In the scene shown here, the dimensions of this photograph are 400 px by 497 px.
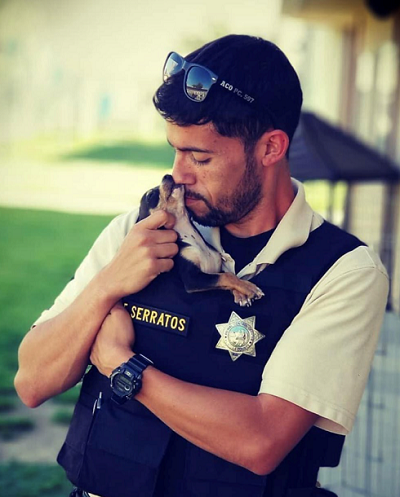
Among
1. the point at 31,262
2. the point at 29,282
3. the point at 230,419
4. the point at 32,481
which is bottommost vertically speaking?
the point at 31,262

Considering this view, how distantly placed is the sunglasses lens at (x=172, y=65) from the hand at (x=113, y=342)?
2.09 ft

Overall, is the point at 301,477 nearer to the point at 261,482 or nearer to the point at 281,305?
the point at 261,482

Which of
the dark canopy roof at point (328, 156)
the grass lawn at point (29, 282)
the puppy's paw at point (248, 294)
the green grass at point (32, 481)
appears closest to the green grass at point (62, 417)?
the grass lawn at point (29, 282)

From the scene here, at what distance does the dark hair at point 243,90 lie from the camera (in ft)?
6.56

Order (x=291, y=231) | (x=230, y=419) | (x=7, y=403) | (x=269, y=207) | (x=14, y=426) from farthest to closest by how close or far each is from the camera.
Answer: (x=7, y=403)
(x=14, y=426)
(x=269, y=207)
(x=291, y=231)
(x=230, y=419)

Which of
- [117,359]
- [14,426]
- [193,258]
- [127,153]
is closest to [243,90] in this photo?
[193,258]

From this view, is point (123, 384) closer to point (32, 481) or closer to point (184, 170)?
point (184, 170)

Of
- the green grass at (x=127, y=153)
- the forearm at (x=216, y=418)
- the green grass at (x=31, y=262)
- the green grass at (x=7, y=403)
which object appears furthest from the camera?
the green grass at (x=127, y=153)

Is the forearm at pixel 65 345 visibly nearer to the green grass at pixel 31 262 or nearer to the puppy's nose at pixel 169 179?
the puppy's nose at pixel 169 179

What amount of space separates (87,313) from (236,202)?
0.49m

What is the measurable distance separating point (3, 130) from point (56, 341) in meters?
23.6

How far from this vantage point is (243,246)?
218 centimetres

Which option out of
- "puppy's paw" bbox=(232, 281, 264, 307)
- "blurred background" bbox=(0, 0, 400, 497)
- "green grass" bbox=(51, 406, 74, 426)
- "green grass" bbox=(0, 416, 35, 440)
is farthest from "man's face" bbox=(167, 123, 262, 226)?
"green grass" bbox=(51, 406, 74, 426)

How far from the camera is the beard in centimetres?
208
